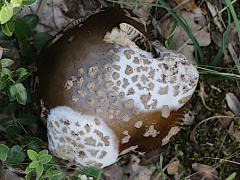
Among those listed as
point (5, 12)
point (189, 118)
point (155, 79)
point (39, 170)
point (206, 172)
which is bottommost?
point (206, 172)

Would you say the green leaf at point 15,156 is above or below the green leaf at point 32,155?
below

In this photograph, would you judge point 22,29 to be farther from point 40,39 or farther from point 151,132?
point 151,132

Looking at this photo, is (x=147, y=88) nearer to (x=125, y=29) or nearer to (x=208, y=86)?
(x=125, y=29)

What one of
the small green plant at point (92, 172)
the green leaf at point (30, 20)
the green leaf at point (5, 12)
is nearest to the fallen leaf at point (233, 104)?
the small green plant at point (92, 172)

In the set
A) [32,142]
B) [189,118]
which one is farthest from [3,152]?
[189,118]

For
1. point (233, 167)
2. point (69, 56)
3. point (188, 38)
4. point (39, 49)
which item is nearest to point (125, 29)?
point (69, 56)

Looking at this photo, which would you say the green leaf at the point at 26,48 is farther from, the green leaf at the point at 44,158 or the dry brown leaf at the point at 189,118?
the dry brown leaf at the point at 189,118
